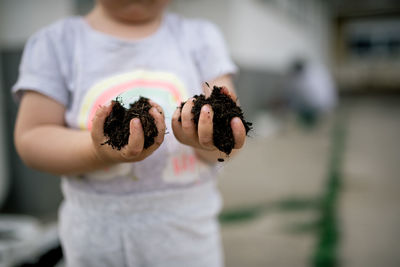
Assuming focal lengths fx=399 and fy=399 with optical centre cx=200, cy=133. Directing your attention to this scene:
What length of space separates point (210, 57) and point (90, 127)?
1.26ft

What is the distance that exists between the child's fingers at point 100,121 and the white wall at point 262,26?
507 centimetres

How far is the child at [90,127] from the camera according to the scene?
981 millimetres

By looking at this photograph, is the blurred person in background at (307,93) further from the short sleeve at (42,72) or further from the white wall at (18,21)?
the short sleeve at (42,72)

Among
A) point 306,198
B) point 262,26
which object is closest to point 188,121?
point 306,198

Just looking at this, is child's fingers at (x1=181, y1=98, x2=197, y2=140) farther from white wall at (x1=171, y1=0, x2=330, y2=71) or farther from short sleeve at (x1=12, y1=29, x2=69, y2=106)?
white wall at (x1=171, y1=0, x2=330, y2=71)

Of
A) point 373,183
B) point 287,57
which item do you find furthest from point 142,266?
point 287,57

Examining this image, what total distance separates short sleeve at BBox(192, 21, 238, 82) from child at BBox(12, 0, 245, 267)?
1cm

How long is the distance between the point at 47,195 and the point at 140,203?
211 cm

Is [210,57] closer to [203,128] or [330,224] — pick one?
[203,128]

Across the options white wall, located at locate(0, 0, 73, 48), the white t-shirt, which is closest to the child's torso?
the white t-shirt

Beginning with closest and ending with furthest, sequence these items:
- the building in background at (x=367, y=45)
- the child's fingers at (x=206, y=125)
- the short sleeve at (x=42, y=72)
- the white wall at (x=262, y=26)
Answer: the child's fingers at (x=206, y=125), the short sleeve at (x=42, y=72), the white wall at (x=262, y=26), the building in background at (x=367, y=45)

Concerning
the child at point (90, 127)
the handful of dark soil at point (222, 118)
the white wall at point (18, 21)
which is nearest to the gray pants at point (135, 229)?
the child at point (90, 127)

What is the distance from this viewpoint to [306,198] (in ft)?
10.9

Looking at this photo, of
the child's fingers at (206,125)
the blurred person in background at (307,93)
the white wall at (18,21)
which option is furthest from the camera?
the blurred person in background at (307,93)
